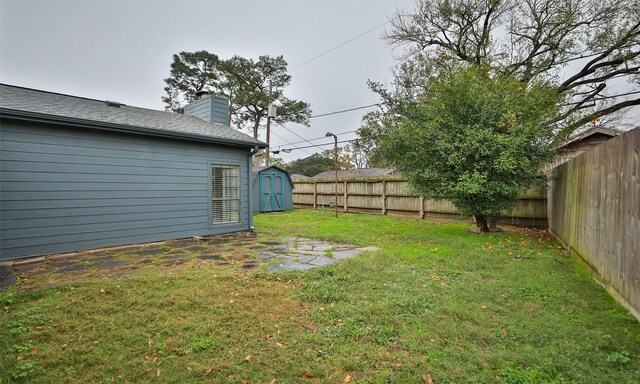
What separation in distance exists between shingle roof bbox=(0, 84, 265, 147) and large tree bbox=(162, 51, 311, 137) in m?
13.4

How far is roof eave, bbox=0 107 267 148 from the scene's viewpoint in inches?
181

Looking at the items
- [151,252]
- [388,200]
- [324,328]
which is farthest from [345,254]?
[388,200]

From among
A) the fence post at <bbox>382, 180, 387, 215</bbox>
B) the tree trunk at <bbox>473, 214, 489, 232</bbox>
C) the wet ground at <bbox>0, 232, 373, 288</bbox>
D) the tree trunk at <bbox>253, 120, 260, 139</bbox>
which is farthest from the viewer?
the tree trunk at <bbox>253, 120, 260, 139</bbox>

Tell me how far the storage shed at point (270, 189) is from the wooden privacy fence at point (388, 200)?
1760mm

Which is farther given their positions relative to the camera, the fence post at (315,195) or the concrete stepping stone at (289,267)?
the fence post at (315,195)

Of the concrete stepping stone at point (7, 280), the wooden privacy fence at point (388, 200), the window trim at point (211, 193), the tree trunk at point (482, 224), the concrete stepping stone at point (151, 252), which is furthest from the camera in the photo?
the wooden privacy fence at point (388, 200)

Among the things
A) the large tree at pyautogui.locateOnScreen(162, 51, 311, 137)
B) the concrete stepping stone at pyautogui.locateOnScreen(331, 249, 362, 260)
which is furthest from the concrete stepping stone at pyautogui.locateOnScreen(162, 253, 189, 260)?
the large tree at pyautogui.locateOnScreen(162, 51, 311, 137)

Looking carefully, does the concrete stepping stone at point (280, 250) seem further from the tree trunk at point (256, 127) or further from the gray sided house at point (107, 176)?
the tree trunk at point (256, 127)

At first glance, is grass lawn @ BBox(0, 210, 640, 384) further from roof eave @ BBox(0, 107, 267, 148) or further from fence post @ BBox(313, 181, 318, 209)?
fence post @ BBox(313, 181, 318, 209)

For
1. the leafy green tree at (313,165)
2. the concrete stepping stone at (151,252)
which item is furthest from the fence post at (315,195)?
the leafy green tree at (313,165)

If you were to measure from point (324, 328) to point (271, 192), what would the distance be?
11.2 m

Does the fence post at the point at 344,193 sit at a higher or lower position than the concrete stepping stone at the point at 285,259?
higher

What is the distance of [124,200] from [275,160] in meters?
28.3

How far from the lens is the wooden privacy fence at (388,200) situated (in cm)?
792
